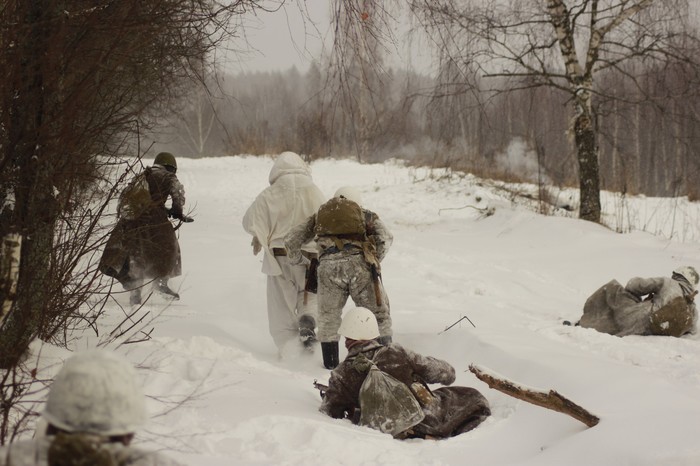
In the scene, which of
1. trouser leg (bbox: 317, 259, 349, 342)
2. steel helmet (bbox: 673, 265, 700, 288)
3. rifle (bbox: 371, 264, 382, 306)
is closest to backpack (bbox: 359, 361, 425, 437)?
rifle (bbox: 371, 264, 382, 306)

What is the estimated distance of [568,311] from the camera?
25.9ft

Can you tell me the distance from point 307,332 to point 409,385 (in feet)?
6.37

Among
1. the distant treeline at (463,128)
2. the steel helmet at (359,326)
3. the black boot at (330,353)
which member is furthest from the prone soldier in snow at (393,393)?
the distant treeline at (463,128)

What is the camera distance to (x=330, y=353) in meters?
5.36

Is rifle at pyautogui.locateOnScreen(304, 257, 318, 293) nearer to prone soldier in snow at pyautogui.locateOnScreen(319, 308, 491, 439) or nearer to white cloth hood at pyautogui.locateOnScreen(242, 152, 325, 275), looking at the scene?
white cloth hood at pyautogui.locateOnScreen(242, 152, 325, 275)

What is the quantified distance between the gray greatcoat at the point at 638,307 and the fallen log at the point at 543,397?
10.9ft

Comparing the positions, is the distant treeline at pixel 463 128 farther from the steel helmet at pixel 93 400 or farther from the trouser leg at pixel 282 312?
the steel helmet at pixel 93 400

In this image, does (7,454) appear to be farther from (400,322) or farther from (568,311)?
(568,311)

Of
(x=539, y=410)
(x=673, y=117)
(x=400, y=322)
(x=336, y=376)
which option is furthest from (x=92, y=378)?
(x=673, y=117)

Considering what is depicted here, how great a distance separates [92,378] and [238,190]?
55.6ft

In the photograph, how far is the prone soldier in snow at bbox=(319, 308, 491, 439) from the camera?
394 centimetres

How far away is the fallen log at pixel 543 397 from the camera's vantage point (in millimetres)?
3439

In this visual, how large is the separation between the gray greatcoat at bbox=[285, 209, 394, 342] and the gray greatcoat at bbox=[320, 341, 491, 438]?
1.03 meters

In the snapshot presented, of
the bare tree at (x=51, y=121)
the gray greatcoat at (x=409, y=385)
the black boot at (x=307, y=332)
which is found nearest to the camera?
the bare tree at (x=51, y=121)
